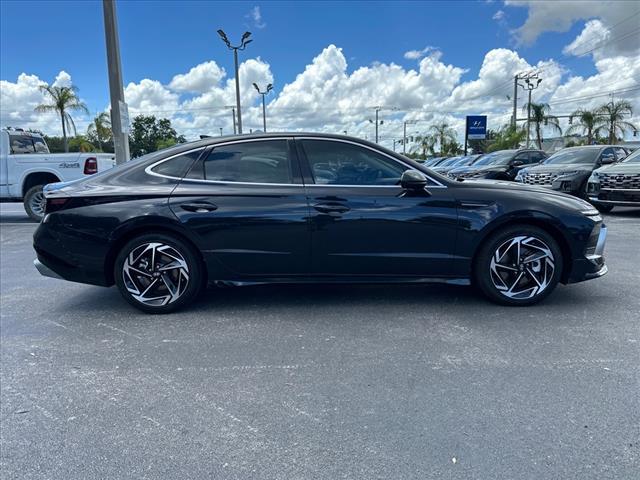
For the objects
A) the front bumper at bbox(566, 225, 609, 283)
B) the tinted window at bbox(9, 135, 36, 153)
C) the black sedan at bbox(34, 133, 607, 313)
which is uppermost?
the tinted window at bbox(9, 135, 36, 153)

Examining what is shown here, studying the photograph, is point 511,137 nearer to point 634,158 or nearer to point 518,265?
point 634,158

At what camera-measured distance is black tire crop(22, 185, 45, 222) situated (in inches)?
371

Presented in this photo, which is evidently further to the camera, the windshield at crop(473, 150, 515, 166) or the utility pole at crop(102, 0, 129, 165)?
the windshield at crop(473, 150, 515, 166)

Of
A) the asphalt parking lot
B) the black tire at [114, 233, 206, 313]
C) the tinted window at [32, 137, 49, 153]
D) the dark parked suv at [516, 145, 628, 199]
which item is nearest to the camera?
the asphalt parking lot

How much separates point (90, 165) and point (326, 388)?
8.62 meters

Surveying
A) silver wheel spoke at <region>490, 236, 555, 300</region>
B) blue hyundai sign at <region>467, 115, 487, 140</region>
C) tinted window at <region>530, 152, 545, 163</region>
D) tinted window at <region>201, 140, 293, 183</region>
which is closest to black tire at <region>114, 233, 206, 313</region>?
tinted window at <region>201, 140, 293, 183</region>

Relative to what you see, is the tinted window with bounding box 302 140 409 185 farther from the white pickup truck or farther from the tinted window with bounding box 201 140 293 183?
the white pickup truck

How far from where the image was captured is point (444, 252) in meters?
3.77

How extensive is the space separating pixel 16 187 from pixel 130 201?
24.8ft

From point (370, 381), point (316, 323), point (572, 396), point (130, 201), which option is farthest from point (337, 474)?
point (130, 201)

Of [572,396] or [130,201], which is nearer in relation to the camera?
[572,396]

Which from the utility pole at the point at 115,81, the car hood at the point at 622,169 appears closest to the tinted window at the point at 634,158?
the car hood at the point at 622,169

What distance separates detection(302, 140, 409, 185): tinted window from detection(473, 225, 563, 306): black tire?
1027mm

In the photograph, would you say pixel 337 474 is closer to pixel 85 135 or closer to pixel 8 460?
pixel 8 460
